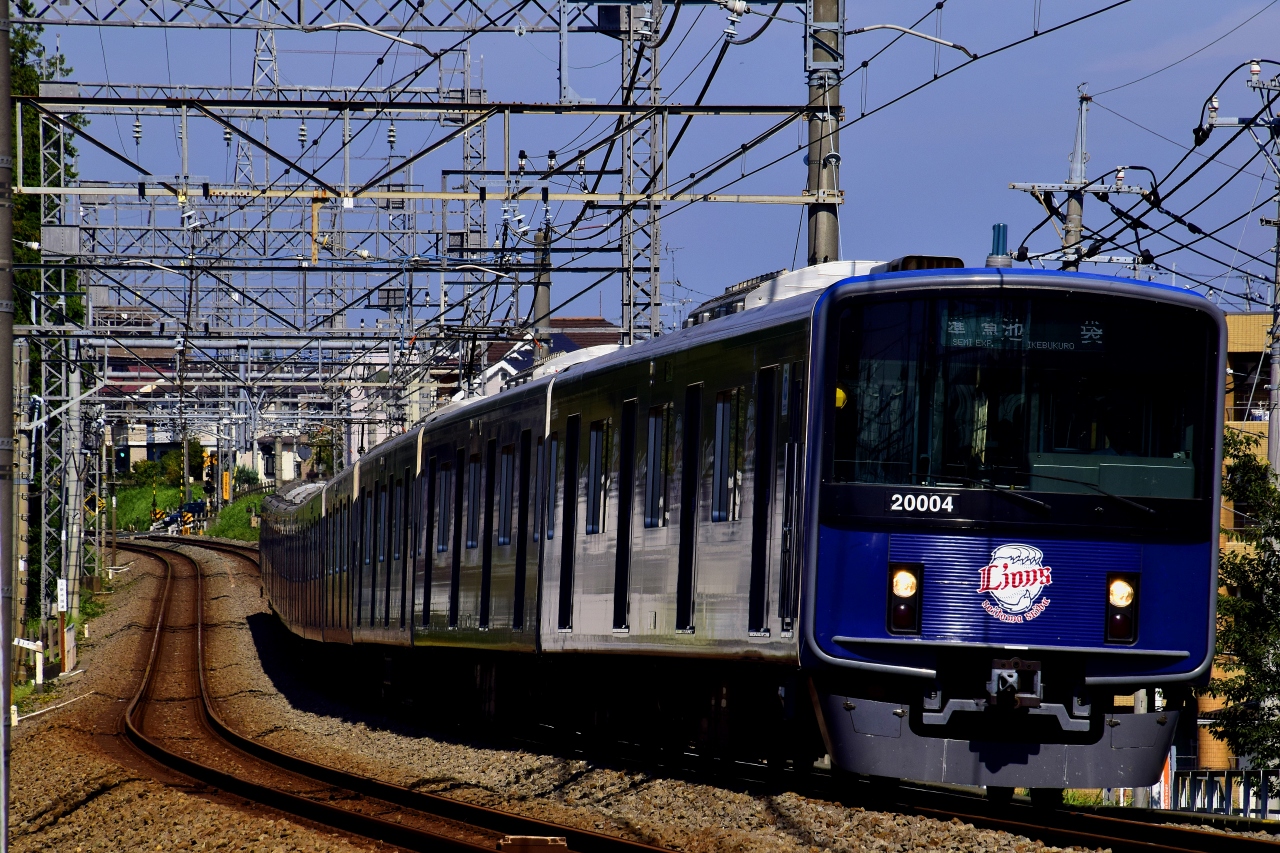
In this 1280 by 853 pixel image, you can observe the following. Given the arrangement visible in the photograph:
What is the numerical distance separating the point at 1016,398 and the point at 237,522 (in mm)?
71572

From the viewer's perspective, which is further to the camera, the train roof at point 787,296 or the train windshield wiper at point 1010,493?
the train roof at point 787,296

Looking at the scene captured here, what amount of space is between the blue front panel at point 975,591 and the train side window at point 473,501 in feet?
23.9

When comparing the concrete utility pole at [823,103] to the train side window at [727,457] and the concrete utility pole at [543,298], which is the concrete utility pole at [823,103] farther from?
the concrete utility pole at [543,298]

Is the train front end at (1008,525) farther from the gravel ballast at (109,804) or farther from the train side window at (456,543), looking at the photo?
the train side window at (456,543)

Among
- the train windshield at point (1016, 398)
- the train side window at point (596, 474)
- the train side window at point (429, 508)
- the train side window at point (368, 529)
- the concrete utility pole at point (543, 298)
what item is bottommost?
the train side window at point (368, 529)

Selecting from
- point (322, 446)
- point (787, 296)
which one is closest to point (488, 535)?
point (787, 296)

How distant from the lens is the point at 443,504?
1717cm

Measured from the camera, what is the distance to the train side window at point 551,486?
43.8 feet

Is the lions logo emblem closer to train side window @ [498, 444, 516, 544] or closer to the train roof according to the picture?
the train roof

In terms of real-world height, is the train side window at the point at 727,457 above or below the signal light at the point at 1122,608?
above

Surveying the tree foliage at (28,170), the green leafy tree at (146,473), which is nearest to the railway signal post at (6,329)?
the tree foliage at (28,170)

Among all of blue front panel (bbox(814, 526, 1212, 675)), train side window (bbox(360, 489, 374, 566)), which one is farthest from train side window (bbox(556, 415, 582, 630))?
train side window (bbox(360, 489, 374, 566))

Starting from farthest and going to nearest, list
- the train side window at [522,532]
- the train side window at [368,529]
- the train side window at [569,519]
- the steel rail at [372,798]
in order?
the train side window at [368,529], the train side window at [522,532], the train side window at [569,519], the steel rail at [372,798]

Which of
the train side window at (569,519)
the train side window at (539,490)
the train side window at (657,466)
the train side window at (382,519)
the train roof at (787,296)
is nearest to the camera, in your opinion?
the train roof at (787,296)
